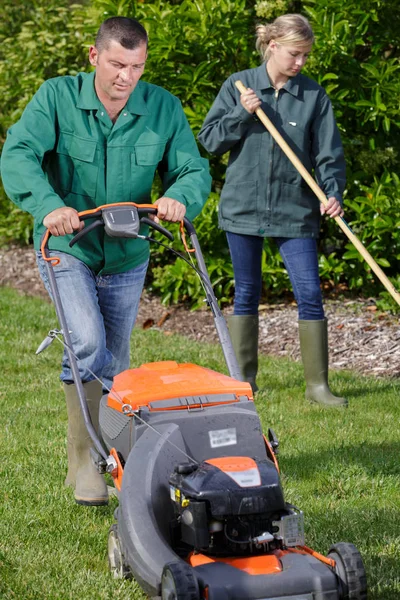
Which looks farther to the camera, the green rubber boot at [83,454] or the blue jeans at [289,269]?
the blue jeans at [289,269]

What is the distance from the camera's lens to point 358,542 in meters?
3.71

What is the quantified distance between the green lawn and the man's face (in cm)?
163

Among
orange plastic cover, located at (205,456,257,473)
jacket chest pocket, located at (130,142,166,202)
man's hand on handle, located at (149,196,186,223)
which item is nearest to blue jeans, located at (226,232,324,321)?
jacket chest pocket, located at (130,142,166,202)

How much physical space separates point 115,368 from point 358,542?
128 centimetres

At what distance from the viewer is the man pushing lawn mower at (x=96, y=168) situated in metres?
3.76

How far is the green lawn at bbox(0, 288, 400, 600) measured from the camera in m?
3.45

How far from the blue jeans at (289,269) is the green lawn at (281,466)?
538mm

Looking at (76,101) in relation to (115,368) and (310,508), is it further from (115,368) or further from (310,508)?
(310,508)

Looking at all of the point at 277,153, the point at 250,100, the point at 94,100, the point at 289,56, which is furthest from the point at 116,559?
the point at 289,56

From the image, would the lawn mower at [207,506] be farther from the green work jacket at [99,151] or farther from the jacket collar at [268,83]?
the jacket collar at [268,83]

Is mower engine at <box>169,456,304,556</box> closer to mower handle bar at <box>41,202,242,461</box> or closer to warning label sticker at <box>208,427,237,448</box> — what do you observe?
warning label sticker at <box>208,427,237,448</box>

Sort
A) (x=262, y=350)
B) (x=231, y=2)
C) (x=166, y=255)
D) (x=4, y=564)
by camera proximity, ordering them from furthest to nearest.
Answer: (x=166, y=255), (x=231, y=2), (x=262, y=350), (x=4, y=564)

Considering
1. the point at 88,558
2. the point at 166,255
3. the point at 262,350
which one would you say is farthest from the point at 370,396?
the point at 166,255

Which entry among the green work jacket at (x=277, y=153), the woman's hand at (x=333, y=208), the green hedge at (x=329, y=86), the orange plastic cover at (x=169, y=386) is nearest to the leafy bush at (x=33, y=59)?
the green hedge at (x=329, y=86)
